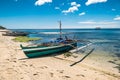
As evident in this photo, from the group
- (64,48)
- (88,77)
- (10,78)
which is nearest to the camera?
(10,78)

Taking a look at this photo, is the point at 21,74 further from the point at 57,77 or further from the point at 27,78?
the point at 57,77

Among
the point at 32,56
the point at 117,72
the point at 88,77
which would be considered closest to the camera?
the point at 88,77

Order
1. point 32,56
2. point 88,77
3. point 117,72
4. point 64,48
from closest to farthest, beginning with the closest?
point 88,77 → point 117,72 → point 32,56 → point 64,48

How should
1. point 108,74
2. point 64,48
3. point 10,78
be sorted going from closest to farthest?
point 10,78 → point 108,74 → point 64,48

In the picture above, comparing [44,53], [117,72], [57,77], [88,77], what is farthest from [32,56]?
[117,72]

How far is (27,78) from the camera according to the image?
402 inches

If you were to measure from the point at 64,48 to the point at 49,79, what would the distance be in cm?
1111

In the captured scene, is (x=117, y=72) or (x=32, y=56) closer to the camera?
(x=117, y=72)

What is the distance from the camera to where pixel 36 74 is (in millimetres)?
11148

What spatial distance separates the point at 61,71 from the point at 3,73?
191 inches

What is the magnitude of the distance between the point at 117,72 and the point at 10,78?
9333 mm

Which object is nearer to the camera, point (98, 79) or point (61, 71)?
point (98, 79)

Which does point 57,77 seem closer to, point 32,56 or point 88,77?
point 88,77

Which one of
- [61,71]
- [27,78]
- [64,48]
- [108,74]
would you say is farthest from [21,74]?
[64,48]
